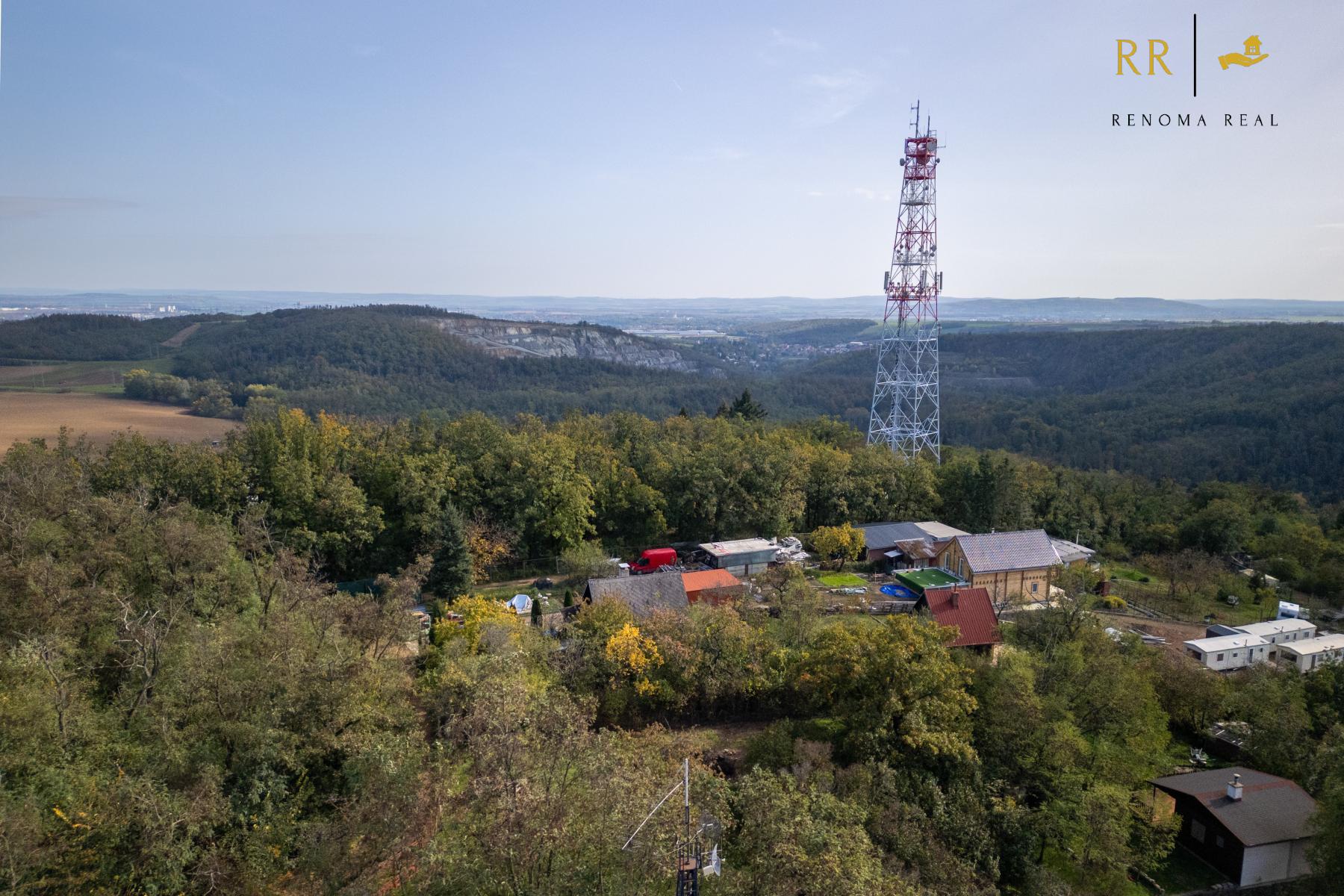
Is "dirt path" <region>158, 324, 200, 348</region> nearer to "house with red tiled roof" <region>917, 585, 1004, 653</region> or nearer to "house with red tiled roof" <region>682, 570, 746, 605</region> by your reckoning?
"house with red tiled roof" <region>682, 570, 746, 605</region>

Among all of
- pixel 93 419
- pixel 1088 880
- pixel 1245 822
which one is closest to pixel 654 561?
pixel 1088 880

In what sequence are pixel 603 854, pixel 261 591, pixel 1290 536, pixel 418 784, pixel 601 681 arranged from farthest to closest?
pixel 1290 536, pixel 261 591, pixel 601 681, pixel 418 784, pixel 603 854

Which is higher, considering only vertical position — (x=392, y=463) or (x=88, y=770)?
(x=392, y=463)

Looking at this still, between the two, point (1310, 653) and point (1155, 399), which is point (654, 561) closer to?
point (1310, 653)

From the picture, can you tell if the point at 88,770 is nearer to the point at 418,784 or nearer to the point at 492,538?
the point at 418,784

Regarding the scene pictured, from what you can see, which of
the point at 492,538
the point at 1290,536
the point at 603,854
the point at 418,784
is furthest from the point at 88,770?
the point at 1290,536

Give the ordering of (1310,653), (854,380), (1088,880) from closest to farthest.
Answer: (1088,880)
(1310,653)
(854,380)

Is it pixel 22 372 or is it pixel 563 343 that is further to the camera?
pixel 563 343
